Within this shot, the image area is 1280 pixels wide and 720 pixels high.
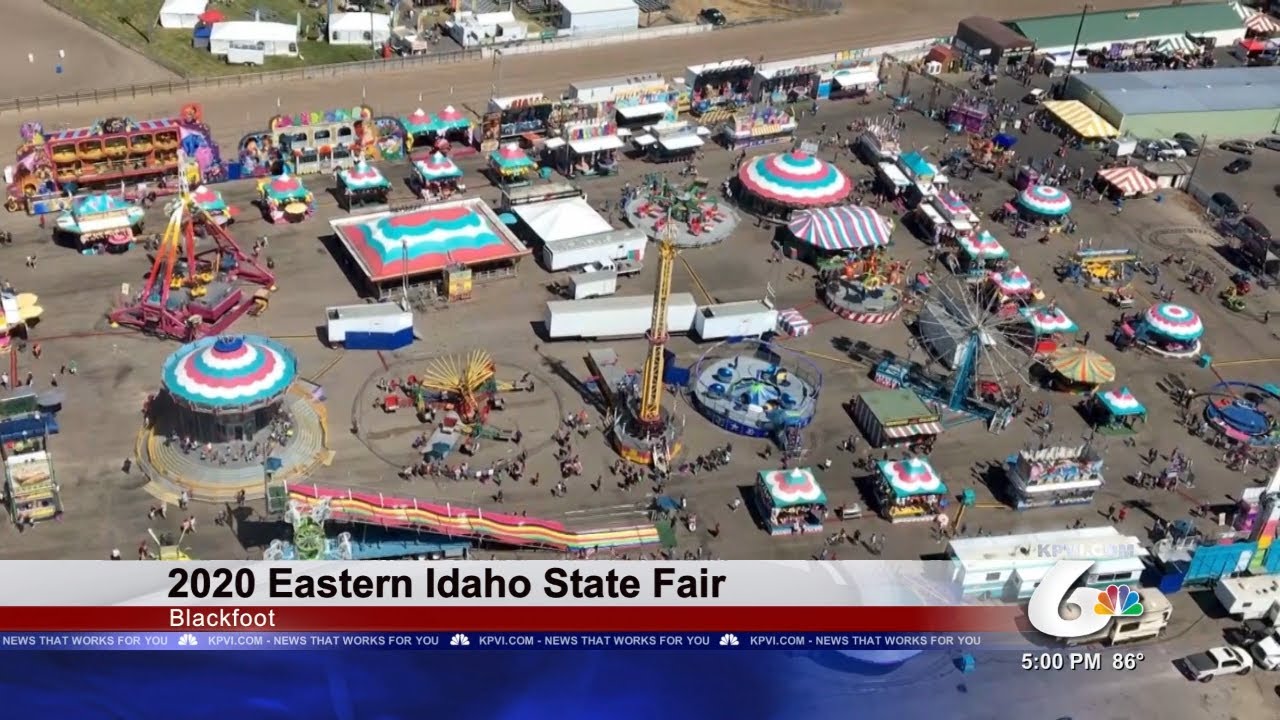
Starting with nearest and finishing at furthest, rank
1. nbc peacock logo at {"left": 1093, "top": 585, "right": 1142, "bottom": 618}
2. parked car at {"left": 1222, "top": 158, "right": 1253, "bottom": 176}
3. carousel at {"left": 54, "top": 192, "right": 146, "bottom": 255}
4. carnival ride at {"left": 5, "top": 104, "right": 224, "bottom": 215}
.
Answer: nbc peacock logo at {"left": 1093, "top": 585, "right": 1142, "bottom": 618}, carousel at {"left": 54, "top": 192, "right": 146, "bottom": 255}, carnival ride at {"left": 5, "top": 104, "right": 224, "bottom": 215}, parked car at {"left": 1222, "top": 158, "right": 1253, "bottom": 176}

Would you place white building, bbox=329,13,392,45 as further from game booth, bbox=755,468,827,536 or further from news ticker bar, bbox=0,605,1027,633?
news ticker bar, bbox=0,605,1027,633

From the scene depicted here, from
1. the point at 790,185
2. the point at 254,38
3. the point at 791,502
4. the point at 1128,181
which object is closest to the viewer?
the point at 791,502

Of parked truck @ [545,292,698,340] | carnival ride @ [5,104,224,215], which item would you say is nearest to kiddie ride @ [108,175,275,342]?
carnival ride @ [5,104,224,215]

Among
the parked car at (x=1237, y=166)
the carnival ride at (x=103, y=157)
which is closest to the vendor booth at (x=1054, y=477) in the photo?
the parked car at (x=1237, y=166)

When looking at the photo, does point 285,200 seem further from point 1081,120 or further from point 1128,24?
point 1128,24

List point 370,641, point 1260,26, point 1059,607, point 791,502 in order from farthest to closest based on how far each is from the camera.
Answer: point 1260,26 < point 791,502 < point 1059,607 < point 370,641

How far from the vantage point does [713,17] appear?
4466 inches

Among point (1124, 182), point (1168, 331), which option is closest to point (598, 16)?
point (1124, 182)

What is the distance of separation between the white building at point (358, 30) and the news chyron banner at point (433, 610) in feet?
214

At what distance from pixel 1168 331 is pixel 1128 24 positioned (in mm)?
52861

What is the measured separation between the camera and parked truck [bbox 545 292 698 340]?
228ft

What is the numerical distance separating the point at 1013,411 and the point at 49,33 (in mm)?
81121

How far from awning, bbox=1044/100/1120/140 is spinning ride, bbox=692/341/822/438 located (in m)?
41.4

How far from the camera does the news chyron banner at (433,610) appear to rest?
134ft
